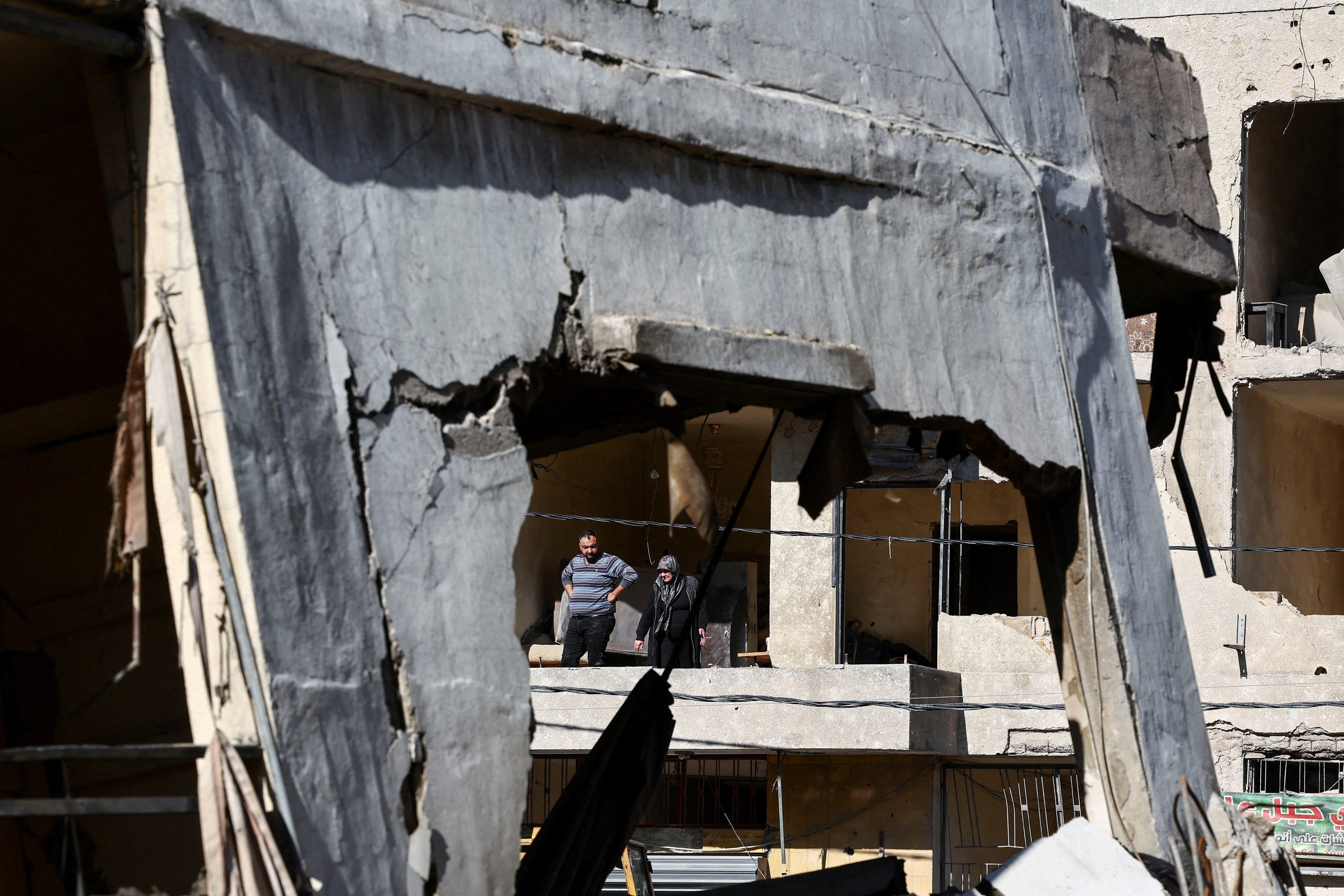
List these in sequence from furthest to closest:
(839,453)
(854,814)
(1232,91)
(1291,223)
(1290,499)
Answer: (1291,223)
(1290,499)
(1232,91)
(854,814)
(839,453)

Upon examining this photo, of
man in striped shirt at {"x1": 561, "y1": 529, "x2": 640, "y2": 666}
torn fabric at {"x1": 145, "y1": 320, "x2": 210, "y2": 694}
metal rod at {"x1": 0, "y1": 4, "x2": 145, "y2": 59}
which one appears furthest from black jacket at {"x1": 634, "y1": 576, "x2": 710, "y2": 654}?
metal rod at {"x1": 0, "y1": 4, "x2": 145, "y2": 59}

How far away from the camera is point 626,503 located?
19.3 metres

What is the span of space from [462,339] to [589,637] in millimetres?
10556

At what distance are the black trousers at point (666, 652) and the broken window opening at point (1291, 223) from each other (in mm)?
6389

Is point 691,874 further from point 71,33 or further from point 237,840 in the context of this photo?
point 71,33

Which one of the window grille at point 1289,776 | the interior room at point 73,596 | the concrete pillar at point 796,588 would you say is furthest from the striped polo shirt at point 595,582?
the interior room at point 73,596

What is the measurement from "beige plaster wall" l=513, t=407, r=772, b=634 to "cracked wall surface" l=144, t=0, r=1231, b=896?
35.3 feet

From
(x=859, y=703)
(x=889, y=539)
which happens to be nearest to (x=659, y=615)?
(x=859, y=703)

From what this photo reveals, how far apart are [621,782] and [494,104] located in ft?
8.77

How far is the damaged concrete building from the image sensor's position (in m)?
3.79

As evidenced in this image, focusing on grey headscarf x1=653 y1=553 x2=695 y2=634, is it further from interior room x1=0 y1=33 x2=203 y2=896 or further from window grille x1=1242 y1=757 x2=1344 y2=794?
interior room x1=0 y1=33 x2=203 y2=896

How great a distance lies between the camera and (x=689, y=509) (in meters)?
4.72

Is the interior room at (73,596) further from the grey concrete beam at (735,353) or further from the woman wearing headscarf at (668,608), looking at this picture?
the woman wearing headscarf at (668,608)

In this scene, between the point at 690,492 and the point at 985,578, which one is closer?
the point at 690,492
